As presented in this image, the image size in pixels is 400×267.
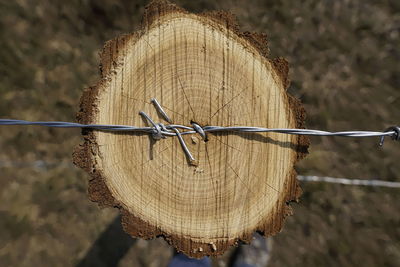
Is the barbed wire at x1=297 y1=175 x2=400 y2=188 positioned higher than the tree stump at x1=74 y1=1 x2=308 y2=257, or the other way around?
the tree stump at x1=74 y1=1 x2=308 y2=257

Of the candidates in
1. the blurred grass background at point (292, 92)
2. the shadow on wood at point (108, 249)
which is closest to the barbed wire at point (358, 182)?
the blurred grass background at point (292, 92)

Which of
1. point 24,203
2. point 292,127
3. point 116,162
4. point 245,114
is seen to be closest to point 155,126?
point 116,162

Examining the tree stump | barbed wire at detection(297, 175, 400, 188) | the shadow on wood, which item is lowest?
the shadow on wood

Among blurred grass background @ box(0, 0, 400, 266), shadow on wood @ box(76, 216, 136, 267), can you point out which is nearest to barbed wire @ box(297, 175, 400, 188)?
blurred grass background @ box(0, 0, 400, 266)

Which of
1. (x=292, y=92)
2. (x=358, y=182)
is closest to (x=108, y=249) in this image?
(x=292, y=92)

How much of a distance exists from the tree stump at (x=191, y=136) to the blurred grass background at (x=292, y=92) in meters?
1.40

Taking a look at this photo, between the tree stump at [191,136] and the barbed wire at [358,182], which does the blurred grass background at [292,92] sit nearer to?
the barbed wire at [358,182]

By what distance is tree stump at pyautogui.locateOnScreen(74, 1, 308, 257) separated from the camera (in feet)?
3.59

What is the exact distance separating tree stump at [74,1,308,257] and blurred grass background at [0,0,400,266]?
1.40 m

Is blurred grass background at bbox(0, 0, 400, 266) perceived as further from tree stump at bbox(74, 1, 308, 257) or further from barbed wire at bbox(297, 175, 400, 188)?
tree stump at bbox(74, 1, 308, 257)

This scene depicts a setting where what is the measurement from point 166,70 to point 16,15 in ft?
6.68

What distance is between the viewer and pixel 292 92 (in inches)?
100

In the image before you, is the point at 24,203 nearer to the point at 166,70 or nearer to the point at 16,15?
the point at 16,15

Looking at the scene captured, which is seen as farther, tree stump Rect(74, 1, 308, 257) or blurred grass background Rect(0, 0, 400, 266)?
blurred grass background Rect(0, 0, 400, 266)
